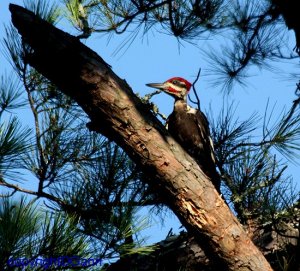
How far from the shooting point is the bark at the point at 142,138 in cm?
225

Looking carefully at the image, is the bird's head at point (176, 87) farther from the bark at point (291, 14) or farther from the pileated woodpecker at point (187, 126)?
the bark at point (291, 14)

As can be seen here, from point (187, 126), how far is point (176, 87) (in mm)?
312

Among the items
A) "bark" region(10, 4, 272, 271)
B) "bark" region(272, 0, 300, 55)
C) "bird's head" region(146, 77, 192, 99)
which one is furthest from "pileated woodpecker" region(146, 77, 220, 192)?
"bark" region(10, 4, 272, 271)

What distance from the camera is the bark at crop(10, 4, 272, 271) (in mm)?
2248

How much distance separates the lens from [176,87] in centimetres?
357

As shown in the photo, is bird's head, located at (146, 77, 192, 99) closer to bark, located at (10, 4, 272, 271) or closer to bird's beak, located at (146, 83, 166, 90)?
bird's beak, located at (146, 83, 166, 90)

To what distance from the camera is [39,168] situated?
8.00 feet

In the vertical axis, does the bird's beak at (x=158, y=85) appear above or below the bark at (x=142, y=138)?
above

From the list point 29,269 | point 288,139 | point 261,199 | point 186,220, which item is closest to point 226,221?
point 186,220

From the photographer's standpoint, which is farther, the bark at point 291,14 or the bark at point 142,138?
the bark at point 291,14

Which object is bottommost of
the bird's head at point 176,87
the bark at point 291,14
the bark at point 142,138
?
the bark at point 142,138

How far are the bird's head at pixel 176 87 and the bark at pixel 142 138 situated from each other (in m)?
1.19

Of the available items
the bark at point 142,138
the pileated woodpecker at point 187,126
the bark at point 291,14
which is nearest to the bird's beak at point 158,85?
the pileated woodpecker at point 187,126

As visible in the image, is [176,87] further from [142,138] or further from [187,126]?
[142,138]
